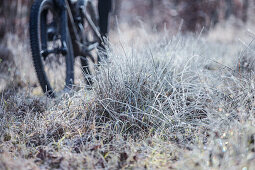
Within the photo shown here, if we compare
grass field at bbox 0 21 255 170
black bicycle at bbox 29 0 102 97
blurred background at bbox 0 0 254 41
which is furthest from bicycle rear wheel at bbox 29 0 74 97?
blurred background at bbox 0 0 254 41

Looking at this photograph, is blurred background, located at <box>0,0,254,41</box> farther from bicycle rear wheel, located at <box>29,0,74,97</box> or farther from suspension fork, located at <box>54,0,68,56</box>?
bicycle rear wheel, located at <box>29,0,74,97</box>

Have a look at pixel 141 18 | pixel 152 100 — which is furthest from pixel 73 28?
pixel 141 18

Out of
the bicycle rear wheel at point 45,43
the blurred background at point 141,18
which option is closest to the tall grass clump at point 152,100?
the bicycle rear wheel at point 45,43

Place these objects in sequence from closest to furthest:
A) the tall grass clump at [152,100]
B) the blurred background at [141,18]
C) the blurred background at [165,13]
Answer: the tall grass clump at [152,100]
the blurred background at [141,18]
the blurred background at [165,13]

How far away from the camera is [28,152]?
1.50m

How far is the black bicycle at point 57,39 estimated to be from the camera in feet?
7.33

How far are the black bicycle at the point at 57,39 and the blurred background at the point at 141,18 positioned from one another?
302mm

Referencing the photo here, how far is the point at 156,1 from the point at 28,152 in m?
10.4

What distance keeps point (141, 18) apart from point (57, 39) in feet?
24.2

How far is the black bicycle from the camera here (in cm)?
223

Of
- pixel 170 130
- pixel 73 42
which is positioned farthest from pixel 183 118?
pixel 73 42

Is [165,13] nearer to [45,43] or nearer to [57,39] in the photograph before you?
[57,39]

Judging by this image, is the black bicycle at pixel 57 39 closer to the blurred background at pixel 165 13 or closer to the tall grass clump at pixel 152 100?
the tall grass clump at pixel 152 100

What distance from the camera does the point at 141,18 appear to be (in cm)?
976
